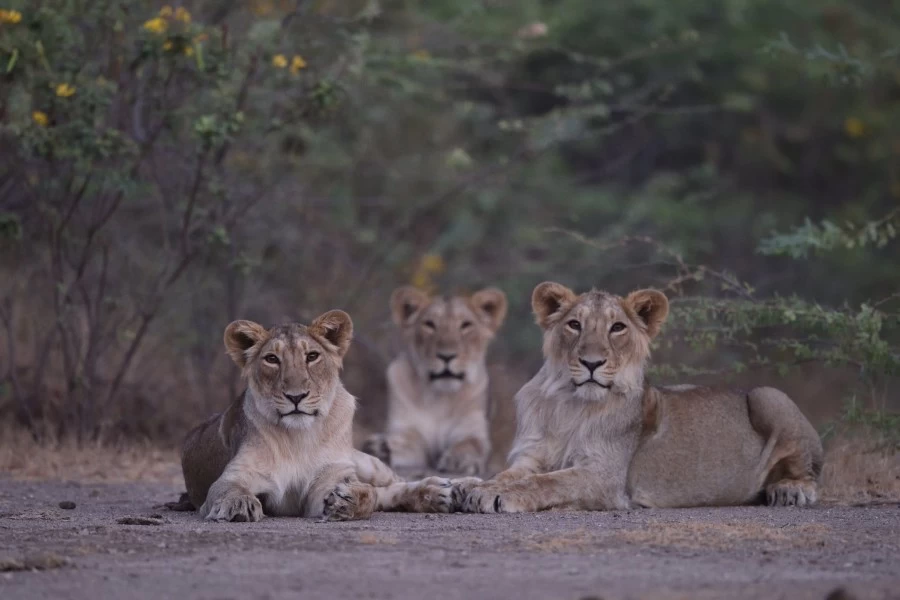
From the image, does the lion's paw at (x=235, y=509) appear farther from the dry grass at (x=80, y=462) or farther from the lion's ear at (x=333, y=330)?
the dry grass at (x=80, y=462)

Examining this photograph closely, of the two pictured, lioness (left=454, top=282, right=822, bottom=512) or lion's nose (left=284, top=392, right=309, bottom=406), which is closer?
lion's nose (left=284, top=392, right=309, bottom=406)

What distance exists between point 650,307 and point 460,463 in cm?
299

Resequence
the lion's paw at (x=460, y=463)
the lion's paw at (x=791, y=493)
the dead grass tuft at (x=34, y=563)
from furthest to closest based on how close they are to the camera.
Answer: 1. the lion's paw at (x=460, y=463)
2. the lion's paw at (x=791, y=493)
3. the dead grass tuft at (x=34, y=563)

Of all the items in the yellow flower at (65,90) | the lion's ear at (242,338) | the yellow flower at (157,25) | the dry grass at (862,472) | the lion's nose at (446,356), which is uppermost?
the yellow flower at (157,25)

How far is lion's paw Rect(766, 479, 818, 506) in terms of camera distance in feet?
24.9

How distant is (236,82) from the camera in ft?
33.1

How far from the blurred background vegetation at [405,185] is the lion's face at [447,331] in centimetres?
94

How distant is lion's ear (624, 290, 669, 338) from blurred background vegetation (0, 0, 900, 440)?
70 cm

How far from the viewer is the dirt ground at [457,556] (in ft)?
15.7

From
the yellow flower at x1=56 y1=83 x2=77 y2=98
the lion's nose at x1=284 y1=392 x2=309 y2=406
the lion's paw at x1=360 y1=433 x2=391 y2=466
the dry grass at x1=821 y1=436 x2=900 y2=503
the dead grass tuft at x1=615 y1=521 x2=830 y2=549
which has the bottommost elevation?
the dead grass tuft at x1=615 y1=521 x2=830 y2=549

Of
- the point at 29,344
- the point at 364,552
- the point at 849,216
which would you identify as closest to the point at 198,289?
the point at 29,344

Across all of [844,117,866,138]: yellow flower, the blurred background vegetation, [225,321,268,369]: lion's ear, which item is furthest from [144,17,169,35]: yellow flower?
[844,117,866,138]: yellow flower

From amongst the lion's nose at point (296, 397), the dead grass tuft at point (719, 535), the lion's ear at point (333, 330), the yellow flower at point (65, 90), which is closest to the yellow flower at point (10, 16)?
the yellow flower at point (65, 90)

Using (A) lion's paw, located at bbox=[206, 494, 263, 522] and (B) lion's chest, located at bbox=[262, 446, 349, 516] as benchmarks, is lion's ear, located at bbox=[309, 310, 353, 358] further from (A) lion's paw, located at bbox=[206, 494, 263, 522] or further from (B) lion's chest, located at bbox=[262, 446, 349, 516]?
(A) lion's paw, located at bbox=[206, 494, 263, 522]
